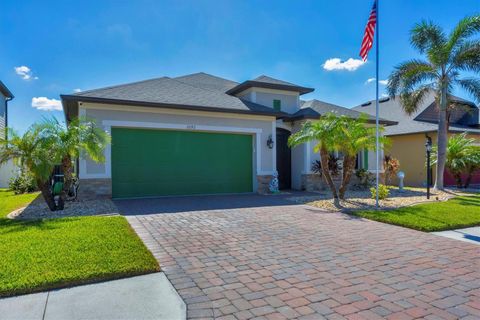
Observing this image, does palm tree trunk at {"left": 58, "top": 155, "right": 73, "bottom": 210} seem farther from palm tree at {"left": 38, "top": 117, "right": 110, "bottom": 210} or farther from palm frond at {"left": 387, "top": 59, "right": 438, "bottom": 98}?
palm frond at {"left": 387, "top": 59, "right": 438, "bottom": 98}

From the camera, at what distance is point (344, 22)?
13484 mm

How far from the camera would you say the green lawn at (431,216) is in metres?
7.50

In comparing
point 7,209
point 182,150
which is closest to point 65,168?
point 7,209

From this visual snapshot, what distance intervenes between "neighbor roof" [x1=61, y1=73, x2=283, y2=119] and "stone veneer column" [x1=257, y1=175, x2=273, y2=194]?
2733 mm

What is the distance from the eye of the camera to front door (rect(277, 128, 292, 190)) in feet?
51.9

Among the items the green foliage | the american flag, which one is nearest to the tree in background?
the green foliage

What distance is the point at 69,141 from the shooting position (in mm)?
9062

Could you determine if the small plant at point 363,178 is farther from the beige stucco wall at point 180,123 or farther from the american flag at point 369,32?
the american flag at point 369,32

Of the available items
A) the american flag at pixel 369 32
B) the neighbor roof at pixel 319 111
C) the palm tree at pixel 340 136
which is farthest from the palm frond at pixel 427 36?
the palm tree at pixel 340 136

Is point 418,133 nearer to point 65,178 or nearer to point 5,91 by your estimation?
point 65,178

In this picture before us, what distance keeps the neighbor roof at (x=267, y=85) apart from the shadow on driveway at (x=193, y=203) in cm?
572

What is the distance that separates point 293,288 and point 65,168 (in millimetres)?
8005

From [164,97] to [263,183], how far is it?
546cm

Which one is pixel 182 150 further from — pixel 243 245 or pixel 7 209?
pixel 243 245
